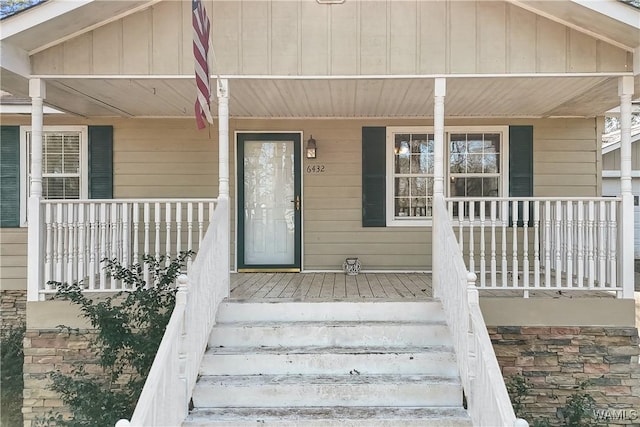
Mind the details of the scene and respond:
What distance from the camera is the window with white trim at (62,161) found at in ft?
20.7

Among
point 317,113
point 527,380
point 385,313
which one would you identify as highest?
point 317,113

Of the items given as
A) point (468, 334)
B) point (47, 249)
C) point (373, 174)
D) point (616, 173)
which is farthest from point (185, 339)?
point (616, 173)

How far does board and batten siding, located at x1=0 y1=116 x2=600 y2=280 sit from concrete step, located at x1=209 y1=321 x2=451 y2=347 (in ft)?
8.24

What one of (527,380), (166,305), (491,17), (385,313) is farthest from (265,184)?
(527,380)

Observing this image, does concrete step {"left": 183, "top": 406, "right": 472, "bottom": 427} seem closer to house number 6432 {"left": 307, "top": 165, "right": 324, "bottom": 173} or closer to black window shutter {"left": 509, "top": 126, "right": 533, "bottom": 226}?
house number 6432 {"left": 307, "top": 165, "right": 324, "bottom": 173}

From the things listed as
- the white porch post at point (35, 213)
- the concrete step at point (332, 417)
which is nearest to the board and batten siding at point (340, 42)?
the white porch post at point (35, 213)

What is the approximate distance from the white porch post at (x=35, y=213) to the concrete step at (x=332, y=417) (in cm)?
241

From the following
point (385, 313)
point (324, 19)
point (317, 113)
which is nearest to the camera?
point (385, 313)

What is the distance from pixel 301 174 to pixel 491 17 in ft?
10.1

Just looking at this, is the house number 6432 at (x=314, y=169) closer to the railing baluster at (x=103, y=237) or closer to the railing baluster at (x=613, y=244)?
the railing baluster at (x=103, y=237)

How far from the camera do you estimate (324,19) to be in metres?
4.36

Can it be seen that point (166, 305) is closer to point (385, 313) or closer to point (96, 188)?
point (385, 313)

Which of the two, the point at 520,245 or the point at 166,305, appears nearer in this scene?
the point at 166,305

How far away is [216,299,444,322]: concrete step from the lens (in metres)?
4.05
